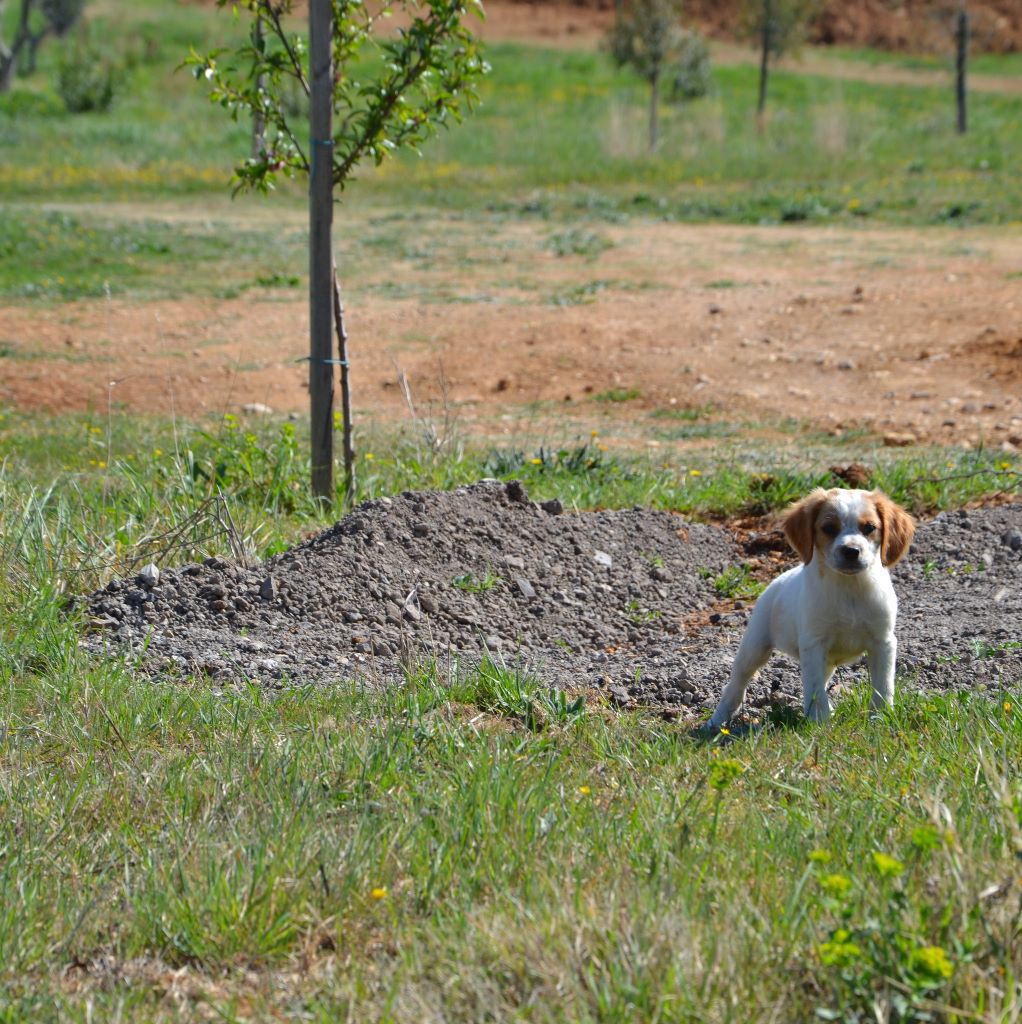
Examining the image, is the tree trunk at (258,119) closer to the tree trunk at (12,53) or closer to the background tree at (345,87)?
the background tree at (345,87)

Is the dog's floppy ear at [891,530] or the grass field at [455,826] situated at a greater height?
the dog's floppy ear at [891,530]

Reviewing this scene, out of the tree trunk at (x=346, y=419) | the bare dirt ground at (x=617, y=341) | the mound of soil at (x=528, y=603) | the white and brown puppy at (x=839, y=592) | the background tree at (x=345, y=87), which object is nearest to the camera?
the white and brown puppy at (x=839, y=592)

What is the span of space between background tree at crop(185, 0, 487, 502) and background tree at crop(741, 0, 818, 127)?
28125mm

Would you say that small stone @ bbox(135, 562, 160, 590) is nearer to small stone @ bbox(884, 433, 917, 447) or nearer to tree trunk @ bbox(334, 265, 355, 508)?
tree trunk @ bbox(334, 265, 355, 508)

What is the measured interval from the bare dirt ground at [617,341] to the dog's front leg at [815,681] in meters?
4.27

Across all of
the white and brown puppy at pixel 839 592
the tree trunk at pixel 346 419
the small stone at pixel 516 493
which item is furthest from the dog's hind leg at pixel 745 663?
the tree trunk at pixel 346 419

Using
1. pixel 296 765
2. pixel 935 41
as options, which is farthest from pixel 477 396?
pixel 935 41

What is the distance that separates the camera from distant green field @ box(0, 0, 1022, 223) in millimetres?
19672

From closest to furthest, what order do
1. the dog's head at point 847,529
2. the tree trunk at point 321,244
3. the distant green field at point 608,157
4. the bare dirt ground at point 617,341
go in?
1. the dog's head at point 847,529
2. the tree trunk at point 321,244
3. the bare dirt ground at point 617,341
4. the distant green field at point 608,157

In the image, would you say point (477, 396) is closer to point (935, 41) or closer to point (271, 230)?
point (271, 230)

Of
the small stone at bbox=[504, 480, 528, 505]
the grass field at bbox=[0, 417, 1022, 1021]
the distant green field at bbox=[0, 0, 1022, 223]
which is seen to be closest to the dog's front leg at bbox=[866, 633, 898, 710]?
the grass field at bbox=[0, 417, 1022, 1021]

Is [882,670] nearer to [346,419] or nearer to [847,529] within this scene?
[847,529]

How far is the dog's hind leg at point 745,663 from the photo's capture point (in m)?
4.47

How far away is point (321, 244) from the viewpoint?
6316 mm
